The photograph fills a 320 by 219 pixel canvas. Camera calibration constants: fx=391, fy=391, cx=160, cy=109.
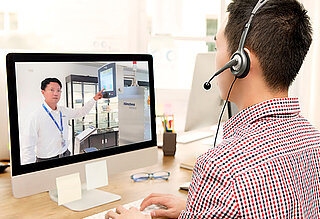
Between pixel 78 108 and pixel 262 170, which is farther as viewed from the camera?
pixel 78 108

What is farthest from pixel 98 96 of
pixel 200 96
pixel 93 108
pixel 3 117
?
pixel 200 96

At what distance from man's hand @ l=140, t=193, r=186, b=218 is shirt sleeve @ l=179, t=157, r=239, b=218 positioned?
1.09 ft

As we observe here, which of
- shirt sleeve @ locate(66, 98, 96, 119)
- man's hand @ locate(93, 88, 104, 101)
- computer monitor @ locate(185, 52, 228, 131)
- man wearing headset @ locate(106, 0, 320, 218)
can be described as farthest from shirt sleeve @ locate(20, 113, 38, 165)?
computer monitor @ locate(185, 52, 228, 131)

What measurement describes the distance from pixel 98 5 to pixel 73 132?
1.67 meters

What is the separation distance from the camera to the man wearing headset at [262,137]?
77 cm

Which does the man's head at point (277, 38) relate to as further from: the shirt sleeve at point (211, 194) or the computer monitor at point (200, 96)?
the computer monitor at point (200, 96)

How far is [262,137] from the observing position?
823 millimetres

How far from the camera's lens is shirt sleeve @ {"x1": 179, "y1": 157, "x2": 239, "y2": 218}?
75cm

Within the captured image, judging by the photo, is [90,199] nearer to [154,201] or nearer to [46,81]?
[154,201]

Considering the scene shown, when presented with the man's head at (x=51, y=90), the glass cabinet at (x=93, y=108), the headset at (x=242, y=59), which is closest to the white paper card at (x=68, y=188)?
the glass cabinet at (x=93, y=108)

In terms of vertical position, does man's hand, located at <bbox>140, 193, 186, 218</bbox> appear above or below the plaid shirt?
below

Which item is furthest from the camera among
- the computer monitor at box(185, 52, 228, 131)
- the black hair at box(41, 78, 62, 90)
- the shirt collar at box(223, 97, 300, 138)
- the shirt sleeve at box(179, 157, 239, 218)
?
the computer monitor at box(185, 52, 228, 131)

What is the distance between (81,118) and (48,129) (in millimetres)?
113

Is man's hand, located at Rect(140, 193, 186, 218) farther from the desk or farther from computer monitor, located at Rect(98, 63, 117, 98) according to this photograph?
computer monitor, located at Rect(98, 63, 117, 98)
